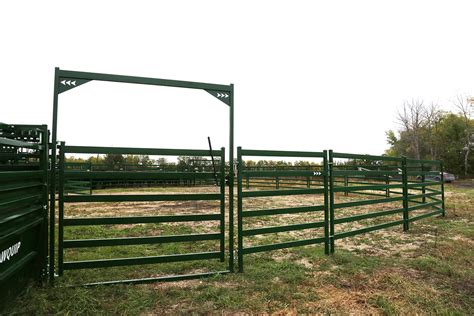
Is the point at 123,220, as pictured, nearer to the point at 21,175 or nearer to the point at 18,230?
the point at 18,230

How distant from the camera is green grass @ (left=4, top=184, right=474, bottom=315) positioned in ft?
8.50

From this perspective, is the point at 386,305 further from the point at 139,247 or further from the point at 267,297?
the point at 139,247

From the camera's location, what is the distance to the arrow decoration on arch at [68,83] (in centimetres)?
311

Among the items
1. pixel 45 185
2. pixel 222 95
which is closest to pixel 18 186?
pixel 45 185

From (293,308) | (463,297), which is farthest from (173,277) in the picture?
(463,297)

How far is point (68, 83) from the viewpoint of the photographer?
3129mm

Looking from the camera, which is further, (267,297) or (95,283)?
(95,283)

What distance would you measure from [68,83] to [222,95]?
1.84m

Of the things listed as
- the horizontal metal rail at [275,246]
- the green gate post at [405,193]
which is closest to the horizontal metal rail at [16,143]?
the horizontal metal rail at [275,246]

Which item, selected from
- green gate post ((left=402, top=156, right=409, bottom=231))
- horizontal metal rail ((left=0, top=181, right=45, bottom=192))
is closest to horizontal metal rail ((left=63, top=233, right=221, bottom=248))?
horizontal metal rail ((left=0, top=181, right=45, bottom=192))

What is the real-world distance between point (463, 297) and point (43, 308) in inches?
164

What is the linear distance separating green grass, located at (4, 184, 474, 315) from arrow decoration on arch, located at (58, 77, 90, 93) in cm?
214

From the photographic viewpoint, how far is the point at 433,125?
32.8 meters

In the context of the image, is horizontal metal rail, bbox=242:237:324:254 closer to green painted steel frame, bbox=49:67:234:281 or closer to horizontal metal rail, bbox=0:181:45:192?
green painted steel frame, bbox=49:67:234:281
